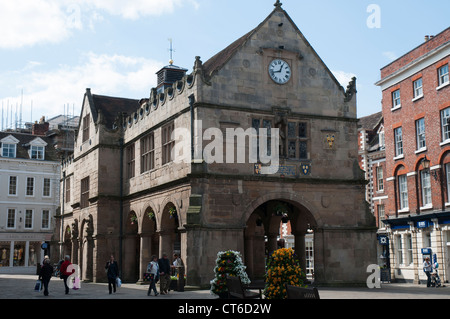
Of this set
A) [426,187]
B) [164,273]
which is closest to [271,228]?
[426,187]

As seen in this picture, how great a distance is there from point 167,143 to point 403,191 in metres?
17.6

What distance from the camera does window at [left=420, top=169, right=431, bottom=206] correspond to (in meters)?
35.1

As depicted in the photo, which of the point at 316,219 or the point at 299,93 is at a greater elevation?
the point at 299,93

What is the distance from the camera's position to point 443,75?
33.9 metres

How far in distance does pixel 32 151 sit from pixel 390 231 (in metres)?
38.3

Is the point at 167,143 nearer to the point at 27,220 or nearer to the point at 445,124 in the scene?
the point at 445,124

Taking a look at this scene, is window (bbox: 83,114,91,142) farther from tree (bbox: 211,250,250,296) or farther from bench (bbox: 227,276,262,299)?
bench (bbox: 227,276,262,299)

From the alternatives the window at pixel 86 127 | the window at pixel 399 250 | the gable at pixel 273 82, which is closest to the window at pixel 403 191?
the window at pixel 399 250

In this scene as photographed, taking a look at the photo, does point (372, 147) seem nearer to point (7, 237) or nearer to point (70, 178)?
point (70, 178)

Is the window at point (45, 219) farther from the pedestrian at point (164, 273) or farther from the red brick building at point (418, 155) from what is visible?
the pedestrian at point (164, 273)

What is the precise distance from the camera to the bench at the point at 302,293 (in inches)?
410

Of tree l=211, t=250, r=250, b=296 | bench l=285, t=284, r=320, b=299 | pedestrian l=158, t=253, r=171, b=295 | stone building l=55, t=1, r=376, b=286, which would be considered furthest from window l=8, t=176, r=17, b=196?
bench l=285, t=284, r=320, b=299
